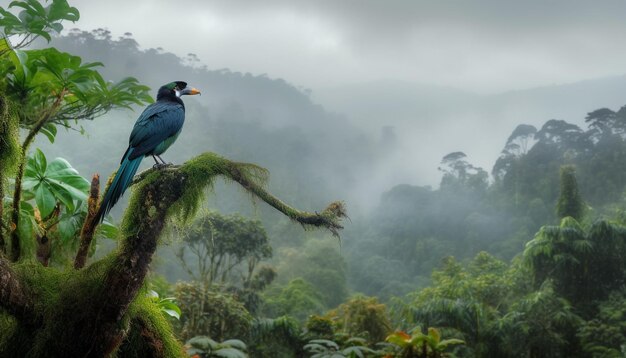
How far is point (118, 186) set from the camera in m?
1.59

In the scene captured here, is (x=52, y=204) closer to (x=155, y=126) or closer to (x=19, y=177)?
(x=19, y=177)

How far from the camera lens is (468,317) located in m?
8.19

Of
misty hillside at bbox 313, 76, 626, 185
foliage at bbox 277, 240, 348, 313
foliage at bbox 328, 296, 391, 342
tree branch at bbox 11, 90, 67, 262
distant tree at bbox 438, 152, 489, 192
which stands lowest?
tree branch at bbox 11, 90, 67, 262

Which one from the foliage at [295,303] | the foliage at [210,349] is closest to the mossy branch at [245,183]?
the foliage at [210,349]

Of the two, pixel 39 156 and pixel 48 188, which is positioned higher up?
pixel 39 156

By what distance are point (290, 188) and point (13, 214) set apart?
3001cm

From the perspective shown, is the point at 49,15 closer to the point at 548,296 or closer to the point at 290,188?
the point at 548,296

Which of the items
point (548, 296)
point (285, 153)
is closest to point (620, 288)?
point (548, 296)

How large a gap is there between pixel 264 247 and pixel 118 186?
1085 cm

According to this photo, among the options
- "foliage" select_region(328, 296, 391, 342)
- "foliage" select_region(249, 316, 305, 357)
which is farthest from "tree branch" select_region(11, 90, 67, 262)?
"foliage" select_region(328, 296, 391, 342)

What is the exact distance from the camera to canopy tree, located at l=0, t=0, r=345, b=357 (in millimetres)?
1452

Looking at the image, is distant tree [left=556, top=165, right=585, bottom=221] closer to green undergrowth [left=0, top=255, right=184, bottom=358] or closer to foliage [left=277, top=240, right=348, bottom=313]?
foliage [left=277, top=240, right=348, bottom=313]

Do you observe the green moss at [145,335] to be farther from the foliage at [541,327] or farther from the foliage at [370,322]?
the foliage at [541,327]

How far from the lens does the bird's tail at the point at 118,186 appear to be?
153 cm
